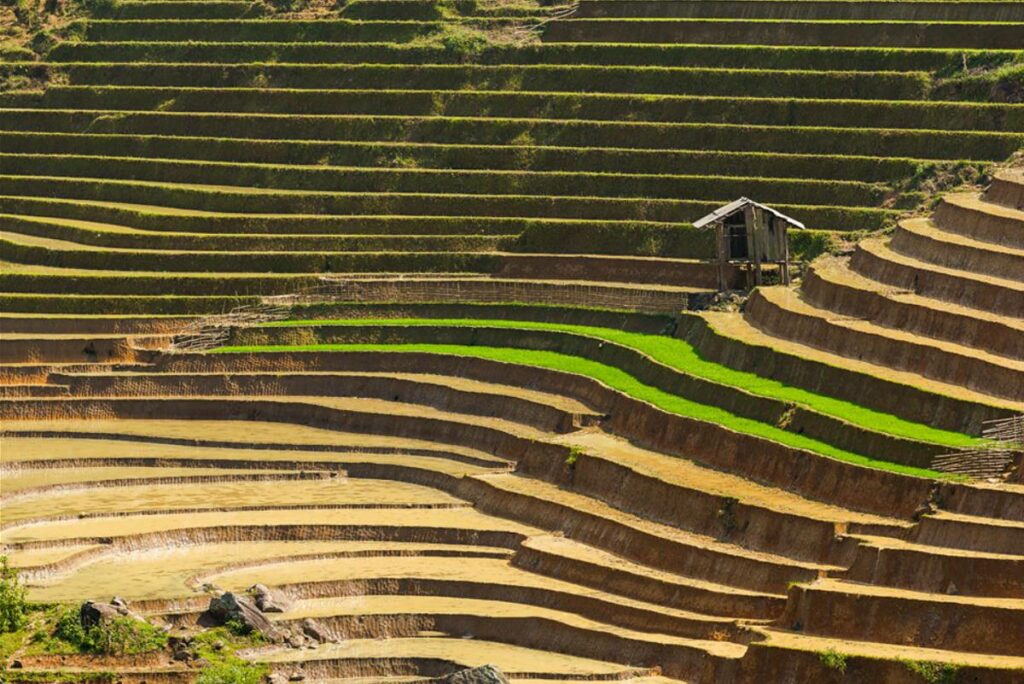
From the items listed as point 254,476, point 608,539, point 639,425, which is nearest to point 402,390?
point 254,476

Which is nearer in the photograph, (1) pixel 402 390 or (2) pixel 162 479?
(2) pixel 162 479

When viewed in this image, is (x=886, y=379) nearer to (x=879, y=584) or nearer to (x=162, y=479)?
(x=879, y=584)

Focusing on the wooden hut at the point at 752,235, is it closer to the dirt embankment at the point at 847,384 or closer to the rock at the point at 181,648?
the dirt embankment at the point at 847,384

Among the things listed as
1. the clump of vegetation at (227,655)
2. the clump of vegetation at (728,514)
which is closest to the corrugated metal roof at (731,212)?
the clump of vegetation at (728,514)

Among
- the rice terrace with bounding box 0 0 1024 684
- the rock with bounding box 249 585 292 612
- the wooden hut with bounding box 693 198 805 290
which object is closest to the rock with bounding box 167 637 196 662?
the rice terrace with bounding box 0 0 1024 684

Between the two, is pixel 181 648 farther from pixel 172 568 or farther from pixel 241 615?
pixel 172 568
